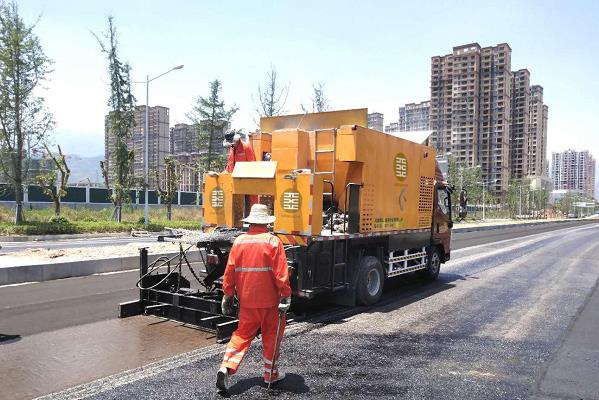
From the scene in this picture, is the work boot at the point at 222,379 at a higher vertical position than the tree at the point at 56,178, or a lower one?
lower

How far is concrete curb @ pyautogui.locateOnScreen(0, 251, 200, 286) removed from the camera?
10047 millimetres

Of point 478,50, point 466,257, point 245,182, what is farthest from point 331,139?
point 478,50

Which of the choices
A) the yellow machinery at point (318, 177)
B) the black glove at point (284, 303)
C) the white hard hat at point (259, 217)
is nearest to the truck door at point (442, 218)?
the yellow machinery at point (318, 177)

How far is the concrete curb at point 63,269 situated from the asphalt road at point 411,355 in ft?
21.6

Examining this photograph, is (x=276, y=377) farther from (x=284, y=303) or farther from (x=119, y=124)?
(x=119, y=124)

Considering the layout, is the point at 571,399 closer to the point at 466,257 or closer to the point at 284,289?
the point at 284,289

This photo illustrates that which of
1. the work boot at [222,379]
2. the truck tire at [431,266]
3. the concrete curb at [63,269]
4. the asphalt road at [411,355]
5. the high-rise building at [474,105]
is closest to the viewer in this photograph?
the work boot at [222,379]

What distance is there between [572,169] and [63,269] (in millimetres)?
210863

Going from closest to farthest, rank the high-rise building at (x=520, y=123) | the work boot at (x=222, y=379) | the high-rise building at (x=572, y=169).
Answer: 1. the work boot at (x=222, y=379)
2. the high-rise building at (x=520, y=123)
3. the high-rise building at (x=572, y=169)

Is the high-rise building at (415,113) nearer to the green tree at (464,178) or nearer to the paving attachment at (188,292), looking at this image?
the green tree at (464,178)

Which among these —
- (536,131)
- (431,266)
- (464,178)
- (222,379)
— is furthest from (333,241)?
(536,131)

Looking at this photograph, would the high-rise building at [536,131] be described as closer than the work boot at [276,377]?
No

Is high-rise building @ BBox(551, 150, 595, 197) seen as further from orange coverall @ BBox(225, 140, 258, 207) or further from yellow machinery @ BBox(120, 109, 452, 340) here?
orange coverall @ BBox(225, 140, 258, 207)

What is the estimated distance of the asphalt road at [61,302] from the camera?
6785 millimetres
